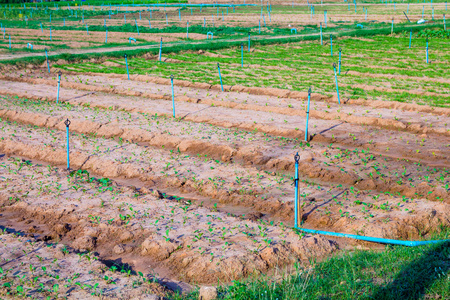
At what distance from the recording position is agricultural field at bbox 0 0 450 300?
7586 mm

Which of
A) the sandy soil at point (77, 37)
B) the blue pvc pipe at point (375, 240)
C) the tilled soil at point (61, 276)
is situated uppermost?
the sandy soil at point (77, 37)

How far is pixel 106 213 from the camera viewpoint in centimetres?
1045

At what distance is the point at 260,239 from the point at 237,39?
34.2 meters

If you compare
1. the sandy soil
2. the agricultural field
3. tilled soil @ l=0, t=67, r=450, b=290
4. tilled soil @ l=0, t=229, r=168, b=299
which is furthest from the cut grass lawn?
the sandy soil

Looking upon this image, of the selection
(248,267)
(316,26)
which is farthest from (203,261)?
(316,26)

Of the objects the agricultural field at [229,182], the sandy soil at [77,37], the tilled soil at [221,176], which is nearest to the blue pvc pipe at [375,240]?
the agricultural field at [229,182]

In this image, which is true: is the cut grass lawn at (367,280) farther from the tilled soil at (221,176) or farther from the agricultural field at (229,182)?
the tilled soil at (221,176)

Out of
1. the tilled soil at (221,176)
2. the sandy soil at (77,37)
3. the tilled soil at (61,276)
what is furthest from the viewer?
the sandy soil at (77,37)

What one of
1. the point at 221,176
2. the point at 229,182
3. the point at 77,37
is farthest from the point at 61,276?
the point at 77,37

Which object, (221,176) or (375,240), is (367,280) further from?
(221,176)

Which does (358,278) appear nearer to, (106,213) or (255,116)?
(106,213)

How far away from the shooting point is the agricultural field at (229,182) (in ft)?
24.9

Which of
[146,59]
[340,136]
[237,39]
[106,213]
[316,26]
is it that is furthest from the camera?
[316,26]

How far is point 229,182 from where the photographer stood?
12.1 metres
